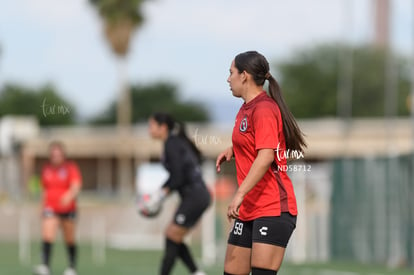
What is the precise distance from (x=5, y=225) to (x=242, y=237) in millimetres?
33454

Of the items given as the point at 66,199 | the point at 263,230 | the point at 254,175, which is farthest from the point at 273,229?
the point at 66,199

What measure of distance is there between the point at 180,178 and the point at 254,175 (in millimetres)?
5566

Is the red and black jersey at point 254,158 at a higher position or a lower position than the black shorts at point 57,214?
higher

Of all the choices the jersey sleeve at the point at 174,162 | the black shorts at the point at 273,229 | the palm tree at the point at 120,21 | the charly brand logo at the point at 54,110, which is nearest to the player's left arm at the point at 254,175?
the black shorts at the point at 273,229

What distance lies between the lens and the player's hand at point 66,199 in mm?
16344

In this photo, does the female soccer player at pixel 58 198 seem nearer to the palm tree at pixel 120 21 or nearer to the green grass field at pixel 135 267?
the green grass field at pixel 135 267

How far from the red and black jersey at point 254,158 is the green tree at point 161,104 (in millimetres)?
88403

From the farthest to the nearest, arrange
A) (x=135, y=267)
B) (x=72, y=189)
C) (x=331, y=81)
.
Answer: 1. (x=331, y=81)
2. (x=135, y=267)
3. (x=72, y=189)

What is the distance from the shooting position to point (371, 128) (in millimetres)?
67312

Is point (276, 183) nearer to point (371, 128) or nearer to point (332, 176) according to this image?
point (332, 176)

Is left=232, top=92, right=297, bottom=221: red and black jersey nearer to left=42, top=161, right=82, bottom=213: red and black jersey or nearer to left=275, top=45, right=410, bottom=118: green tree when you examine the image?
left=42, top=161, right=82, bottom=213: red and black jersey

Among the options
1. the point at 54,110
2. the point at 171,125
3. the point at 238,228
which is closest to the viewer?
the point at 238,228

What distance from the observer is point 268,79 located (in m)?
8.15

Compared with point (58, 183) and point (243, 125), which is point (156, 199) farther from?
point (243, 125)
